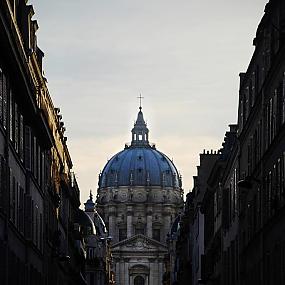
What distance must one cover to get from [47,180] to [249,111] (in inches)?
547

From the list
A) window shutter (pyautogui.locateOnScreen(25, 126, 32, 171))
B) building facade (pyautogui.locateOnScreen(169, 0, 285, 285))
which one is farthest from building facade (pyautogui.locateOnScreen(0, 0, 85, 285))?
building facade (pyautogui.locateOnScreen(169, 0, 285, 285))

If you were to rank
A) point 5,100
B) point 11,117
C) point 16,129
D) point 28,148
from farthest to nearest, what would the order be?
1. point 28,148
2. point 16,129
3. point 11,117
4. point 5,100

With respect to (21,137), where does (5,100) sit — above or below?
below

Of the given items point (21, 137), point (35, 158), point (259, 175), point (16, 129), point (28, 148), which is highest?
point (35, 158)

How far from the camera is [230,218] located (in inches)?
2437

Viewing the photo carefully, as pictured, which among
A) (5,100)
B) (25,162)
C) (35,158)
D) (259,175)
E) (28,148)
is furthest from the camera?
(35,158)

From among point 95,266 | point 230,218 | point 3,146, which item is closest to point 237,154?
point 230,218

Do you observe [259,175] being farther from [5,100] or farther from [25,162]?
[5,100]

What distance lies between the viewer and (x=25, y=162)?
47.2 m

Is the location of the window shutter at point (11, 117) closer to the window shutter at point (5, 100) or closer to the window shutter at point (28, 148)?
the window shutter at point (5, 100)

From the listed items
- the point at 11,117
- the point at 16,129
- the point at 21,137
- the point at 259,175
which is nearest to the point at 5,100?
the point at 11,117

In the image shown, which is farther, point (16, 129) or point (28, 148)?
point (28, 148)

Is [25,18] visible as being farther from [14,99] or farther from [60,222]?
[60,222]

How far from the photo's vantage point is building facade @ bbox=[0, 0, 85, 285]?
125ft
